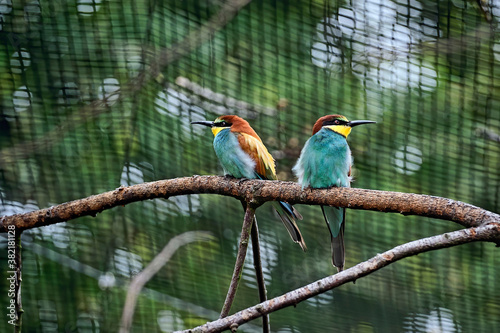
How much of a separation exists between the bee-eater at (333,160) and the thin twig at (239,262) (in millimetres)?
506

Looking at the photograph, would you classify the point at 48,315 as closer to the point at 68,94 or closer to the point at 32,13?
the point at 68,94

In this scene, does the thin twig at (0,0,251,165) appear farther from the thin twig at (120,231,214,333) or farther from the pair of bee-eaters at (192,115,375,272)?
the thin twig at (120,231,214,333)

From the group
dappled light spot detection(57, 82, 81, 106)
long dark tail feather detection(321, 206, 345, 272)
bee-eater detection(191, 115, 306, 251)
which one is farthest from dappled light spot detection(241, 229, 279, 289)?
dappled light spot detection(57, 82, 81, 106)

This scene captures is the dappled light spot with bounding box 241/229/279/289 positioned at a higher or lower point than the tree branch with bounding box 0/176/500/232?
lower

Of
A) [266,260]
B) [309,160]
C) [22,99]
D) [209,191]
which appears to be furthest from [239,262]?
[22,99]

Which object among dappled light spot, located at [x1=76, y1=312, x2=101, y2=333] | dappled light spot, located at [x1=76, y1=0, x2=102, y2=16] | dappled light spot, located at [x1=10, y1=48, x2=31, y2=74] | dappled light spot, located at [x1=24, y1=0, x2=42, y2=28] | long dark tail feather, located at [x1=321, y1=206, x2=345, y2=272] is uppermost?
dappled light spot, located at [x1=76, y1=0, x2=102, y2=16]

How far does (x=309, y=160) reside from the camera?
170 centimetres

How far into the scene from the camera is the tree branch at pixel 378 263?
0.97 m

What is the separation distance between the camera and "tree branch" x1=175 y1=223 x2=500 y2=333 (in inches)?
38.2

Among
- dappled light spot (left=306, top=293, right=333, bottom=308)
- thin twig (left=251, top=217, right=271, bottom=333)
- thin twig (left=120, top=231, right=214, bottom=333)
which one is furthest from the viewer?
dappled light spot (left=306, top=293, right=333, bottom=308)

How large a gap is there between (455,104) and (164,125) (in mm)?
1008

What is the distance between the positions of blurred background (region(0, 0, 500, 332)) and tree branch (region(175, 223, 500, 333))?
3.69 feet

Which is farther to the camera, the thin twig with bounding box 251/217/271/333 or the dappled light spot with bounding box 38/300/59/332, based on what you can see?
the dappled light spot with bounding box 38/300/59/332

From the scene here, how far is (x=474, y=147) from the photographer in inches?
81.4
